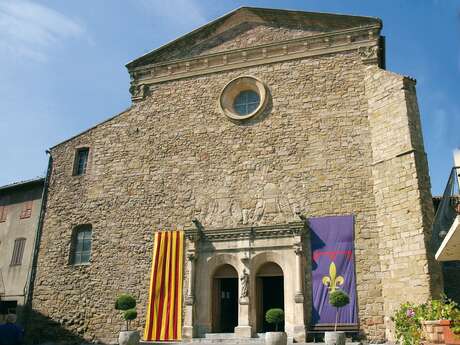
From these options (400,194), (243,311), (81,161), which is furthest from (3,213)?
(400,194)

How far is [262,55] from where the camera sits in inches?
642

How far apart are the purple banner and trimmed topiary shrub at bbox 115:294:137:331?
17.4 ft

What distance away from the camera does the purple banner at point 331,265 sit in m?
12.8

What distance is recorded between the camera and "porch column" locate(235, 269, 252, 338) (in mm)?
13289

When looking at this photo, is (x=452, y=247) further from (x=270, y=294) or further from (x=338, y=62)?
(x=338, y=62)

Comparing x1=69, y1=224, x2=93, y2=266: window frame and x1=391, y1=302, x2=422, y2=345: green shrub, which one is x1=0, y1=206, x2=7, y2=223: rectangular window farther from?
x1=391, y1=302, x2=422, y2=345: green shrub

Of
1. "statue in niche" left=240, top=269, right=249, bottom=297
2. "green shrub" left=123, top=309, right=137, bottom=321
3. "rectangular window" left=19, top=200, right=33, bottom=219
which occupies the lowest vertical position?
"green shrub" left=123, top=309, right=137, bottom=321

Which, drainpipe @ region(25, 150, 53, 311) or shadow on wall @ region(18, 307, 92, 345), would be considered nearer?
shadow on wall @ region(18, 307, 92, 345)

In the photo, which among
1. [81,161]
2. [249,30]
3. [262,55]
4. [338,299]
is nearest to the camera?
[338,299]

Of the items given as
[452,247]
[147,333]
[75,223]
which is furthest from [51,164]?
[452,247]

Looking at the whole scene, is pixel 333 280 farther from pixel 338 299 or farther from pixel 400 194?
pixel 400 194

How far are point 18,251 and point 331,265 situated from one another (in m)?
12.1

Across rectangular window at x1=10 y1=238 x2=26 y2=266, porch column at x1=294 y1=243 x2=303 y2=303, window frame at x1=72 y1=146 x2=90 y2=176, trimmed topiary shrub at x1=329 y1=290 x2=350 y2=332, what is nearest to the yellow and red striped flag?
porch column at x1=294 y1=243 x2=303 y2=303

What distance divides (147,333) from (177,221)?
358cm
